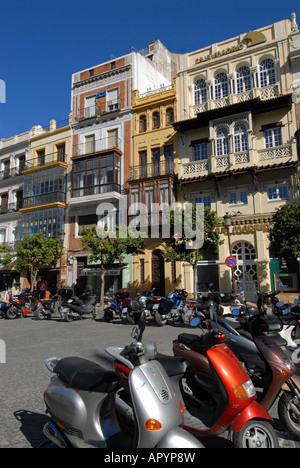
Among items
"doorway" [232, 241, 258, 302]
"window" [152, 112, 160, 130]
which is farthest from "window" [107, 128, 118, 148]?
"doorway" [232, 241, 258, 302]

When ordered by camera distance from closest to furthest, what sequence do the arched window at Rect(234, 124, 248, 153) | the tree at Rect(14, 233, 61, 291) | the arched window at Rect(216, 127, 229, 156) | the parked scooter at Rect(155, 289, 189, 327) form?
1. the parked scooter at Rect(155, 289, 189, 327)
2. the arched window at Rect(234, 124, 248, 153)
3. the arched window at Rect(216, 127, 229, 156)
4. the tree at Rect(14, 233, 61, 291)

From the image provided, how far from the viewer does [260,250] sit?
1875 centimetres

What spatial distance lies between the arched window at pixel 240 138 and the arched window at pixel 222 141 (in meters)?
0.57

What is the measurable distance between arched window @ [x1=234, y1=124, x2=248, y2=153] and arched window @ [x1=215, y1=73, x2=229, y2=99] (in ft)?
9.85

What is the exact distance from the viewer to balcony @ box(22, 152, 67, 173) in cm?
2680

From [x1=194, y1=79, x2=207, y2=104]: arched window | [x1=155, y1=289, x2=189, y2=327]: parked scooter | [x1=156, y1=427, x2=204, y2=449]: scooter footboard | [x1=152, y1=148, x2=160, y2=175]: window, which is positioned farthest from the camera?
[x1=152, y1=148, x2=160, y2=175]: window

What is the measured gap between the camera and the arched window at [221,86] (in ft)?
69.4

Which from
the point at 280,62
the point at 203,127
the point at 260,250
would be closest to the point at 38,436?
the point at 260,250

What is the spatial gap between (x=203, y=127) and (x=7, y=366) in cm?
1927

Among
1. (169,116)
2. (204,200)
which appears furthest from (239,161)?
(169,116)

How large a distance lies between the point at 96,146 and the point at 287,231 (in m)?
16.5

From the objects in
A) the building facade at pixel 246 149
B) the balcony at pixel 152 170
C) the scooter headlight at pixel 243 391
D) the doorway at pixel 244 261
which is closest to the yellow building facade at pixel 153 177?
the balcony at pixel 152 170

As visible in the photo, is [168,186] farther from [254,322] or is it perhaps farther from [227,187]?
[254,322]

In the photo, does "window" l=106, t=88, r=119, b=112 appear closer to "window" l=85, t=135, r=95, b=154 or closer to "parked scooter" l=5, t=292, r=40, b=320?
"window" l=85, t=135, r=95, b=154
